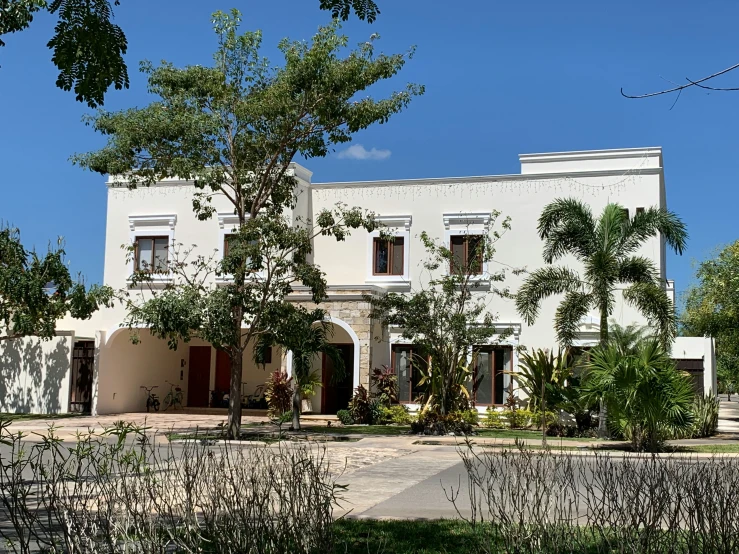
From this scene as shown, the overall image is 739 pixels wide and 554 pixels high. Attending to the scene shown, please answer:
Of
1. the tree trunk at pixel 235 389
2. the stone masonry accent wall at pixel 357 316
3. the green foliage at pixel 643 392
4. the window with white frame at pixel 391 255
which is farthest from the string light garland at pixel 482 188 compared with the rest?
the tree trunk at pixel 235 389

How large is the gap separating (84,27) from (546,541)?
13.0 feet

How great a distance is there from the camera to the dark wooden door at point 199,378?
32125 millimetres

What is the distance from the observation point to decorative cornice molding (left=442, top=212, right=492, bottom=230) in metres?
26.9

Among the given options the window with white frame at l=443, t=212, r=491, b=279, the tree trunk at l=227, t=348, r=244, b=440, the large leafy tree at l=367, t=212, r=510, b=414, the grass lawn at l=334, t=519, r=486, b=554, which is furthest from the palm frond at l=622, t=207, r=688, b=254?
the grass lawn at l=334, t=519, r=486, b=554

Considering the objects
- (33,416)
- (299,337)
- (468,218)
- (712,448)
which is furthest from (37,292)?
(712,448)

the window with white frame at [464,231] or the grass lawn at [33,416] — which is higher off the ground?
the window with white frame at [464,231]

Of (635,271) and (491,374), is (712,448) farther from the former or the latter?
(491,374)

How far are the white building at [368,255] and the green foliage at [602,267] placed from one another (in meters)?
4.26

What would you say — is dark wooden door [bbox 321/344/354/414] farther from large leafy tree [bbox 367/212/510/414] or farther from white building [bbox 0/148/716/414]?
large leafy tree [bbox 367/212/510/414]

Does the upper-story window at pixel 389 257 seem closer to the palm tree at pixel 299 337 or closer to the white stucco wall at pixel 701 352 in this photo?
the palm tree at pixel 299 337

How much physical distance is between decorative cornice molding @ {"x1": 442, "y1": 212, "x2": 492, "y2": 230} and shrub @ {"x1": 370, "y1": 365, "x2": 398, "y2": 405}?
17.2ft

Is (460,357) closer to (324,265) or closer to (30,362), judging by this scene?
(324,265)

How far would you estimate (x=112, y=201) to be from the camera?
2995cm

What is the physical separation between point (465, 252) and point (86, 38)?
2255 centimetres
